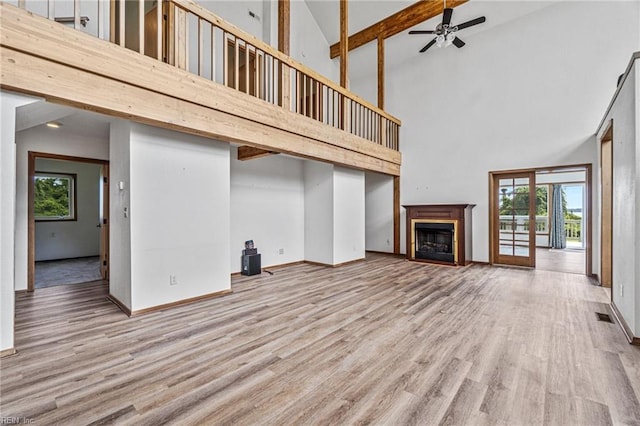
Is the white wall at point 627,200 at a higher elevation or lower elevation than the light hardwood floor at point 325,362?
higher

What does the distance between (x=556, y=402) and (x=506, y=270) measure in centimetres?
465

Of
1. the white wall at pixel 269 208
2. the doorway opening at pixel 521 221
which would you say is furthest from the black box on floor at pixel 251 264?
the doorway opening at pixel 521 221

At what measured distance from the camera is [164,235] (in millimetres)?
3562

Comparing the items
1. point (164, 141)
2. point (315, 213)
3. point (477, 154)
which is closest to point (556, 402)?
point (164, 141)

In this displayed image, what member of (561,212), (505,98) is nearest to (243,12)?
(505,98)

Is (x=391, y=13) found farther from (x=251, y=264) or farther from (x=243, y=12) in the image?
(x=251, y=264)

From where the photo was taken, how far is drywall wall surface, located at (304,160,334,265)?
612 cm

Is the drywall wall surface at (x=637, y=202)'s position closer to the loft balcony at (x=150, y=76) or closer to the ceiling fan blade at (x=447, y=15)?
the ceiling fan blade at (x=447, y=15)

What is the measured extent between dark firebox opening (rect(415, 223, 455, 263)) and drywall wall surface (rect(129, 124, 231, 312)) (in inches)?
178

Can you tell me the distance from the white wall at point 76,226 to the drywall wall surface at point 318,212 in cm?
550

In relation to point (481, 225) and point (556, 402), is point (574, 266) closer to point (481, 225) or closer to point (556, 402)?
point (481, 225)

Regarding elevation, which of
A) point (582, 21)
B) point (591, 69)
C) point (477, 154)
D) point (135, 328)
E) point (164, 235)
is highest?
point (582, 21)

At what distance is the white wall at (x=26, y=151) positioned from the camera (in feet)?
13.5

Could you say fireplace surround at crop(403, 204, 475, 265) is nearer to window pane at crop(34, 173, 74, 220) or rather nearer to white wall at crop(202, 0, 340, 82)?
white wall at crop(202, 0, 340, 82)
